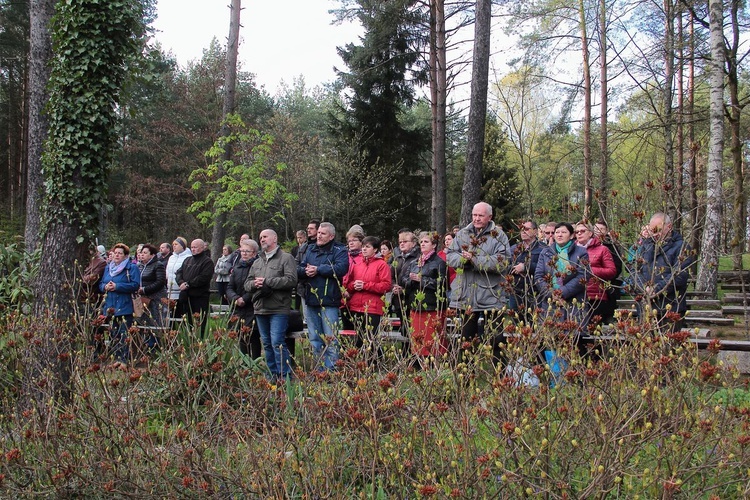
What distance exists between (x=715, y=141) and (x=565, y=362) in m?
9.36

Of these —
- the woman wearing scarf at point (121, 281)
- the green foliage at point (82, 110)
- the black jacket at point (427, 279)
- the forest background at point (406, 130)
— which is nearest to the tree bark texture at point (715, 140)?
the forest background at point (406, 130)

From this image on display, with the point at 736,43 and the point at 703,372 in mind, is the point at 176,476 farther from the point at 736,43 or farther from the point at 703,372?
the point at 736,43

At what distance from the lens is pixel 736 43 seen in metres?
14.1

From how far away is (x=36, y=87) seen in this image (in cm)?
911

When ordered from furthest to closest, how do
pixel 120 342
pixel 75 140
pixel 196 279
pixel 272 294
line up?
pixel 196 279
pixel 272 294
pixel 75 140
pixel 120 342

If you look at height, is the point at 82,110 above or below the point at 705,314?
above

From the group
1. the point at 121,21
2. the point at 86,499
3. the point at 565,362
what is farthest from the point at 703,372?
the point at 121,21

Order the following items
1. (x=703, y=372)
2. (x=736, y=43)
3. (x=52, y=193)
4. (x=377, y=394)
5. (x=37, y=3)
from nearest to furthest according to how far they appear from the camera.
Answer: (x=703, y=372) → (x=377, y=394) → (x=52, y=193) → (x=37, y=3) → (x=736, y=43)

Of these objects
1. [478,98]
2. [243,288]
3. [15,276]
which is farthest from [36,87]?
[478,98]

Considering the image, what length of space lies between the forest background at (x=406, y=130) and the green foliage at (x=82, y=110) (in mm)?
5217

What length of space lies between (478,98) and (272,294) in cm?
531

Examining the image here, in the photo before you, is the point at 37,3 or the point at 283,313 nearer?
the point at 283,313

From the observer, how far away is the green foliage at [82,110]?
5.09m

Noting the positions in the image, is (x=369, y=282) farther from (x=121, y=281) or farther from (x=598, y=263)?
(x=121, y=281)
